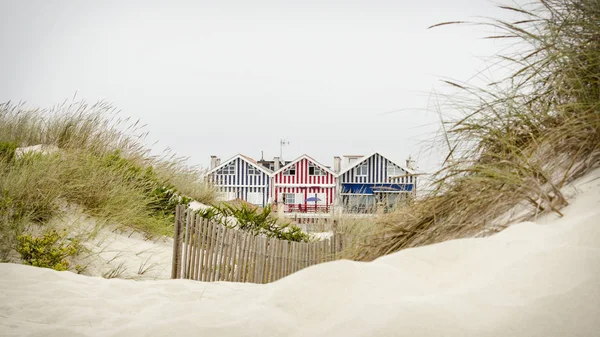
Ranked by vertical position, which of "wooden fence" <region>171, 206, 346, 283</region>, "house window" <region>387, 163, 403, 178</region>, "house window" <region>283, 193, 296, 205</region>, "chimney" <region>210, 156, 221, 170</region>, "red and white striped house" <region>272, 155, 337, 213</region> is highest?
"chimney" <region>210, 156, 221, 170</region>

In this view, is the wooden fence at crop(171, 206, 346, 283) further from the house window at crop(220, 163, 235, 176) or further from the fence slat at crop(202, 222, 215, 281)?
the house window at crop(220, 163, 235, 176)

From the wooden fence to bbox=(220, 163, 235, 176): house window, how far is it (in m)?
33.4

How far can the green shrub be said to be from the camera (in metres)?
5.91

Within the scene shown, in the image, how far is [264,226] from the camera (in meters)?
9.67

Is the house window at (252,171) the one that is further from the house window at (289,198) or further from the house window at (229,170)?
the house window at (289,198)

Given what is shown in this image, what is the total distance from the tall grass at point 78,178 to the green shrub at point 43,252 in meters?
0.30

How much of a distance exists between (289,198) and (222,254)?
3247 cm

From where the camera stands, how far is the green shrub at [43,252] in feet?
19.4

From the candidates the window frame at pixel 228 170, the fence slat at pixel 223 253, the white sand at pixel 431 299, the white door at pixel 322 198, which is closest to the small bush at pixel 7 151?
the fence slat at pixel 223 253

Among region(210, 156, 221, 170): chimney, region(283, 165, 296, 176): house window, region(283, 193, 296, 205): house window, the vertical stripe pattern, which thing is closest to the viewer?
the vertical stripe pattern

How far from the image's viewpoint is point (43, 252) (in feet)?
19.7

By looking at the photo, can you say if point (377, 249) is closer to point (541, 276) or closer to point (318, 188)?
point (541, 276)

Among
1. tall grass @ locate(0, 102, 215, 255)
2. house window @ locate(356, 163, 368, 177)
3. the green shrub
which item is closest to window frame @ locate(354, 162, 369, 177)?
house window @ locate(356, 163, 368, 177)

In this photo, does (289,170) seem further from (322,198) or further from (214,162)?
(214,162)
